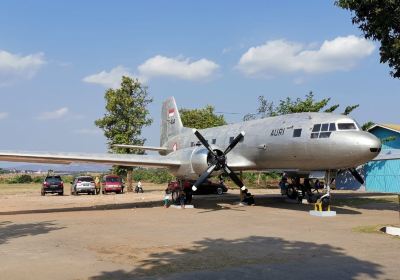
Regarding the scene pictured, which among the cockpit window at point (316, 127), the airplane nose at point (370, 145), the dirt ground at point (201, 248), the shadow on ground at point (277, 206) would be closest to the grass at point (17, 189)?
the shadow on ground at point (277, 206)

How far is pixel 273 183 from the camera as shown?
52.5 m

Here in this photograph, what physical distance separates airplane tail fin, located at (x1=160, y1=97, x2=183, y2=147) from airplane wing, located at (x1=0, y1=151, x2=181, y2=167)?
8.36 meters

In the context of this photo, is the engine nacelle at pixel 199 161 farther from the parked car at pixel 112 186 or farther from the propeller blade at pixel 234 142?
the parked car at pixel 112 186

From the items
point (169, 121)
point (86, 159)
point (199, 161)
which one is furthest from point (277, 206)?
point (169, 121)

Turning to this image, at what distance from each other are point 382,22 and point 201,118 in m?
46.2

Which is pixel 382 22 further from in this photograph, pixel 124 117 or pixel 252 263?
pixel 124 117

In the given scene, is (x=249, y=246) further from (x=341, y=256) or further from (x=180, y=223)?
(x=180, y=223)

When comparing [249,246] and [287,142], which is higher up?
[287,142]

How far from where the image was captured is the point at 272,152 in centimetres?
2167

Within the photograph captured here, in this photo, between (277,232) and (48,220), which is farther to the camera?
(48,220)

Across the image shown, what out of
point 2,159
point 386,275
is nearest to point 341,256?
point 386,275

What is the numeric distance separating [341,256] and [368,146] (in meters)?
8.79

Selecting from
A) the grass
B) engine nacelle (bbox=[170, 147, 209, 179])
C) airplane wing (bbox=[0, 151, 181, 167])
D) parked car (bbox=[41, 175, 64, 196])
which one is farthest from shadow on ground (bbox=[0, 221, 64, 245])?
the grass

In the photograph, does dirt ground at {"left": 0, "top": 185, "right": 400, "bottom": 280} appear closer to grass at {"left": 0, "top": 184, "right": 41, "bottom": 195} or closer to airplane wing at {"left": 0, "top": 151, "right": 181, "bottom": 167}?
airplane wing at {"left": 0, "top": 151, "right": 181, "bottom": 167}
